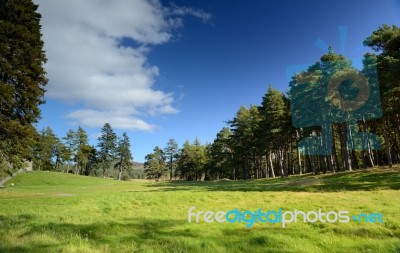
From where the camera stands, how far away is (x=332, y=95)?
38062 mm

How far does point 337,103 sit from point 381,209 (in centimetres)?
2635

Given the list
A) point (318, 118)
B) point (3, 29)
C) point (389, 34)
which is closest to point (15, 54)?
point (3, 29)

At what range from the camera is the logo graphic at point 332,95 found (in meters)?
34.6

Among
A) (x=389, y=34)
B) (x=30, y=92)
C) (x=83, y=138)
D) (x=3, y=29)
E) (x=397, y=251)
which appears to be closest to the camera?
(x=397, y=251)

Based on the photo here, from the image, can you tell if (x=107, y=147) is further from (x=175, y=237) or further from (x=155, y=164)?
(x=175, y=237)

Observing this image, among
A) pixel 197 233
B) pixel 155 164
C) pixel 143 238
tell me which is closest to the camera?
pixel 143 238

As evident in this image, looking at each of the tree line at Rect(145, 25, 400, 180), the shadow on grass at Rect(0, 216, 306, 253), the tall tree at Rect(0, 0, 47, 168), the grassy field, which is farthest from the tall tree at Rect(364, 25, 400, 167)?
the tall tree at Rect(0, 0, 47, 168)

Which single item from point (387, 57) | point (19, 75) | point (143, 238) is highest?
point (387, 57)

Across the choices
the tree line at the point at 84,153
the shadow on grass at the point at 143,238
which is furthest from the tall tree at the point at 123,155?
the shadow on grass at the point at 143,238

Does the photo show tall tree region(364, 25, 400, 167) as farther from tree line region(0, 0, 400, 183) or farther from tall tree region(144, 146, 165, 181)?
tall tree region(144, 146, 165, 181)

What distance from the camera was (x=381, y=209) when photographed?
1430cm

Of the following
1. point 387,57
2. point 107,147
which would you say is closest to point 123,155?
point 107,147

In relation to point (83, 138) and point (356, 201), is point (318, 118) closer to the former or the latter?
point (356, 201)

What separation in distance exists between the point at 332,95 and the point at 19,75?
33.4 meters
